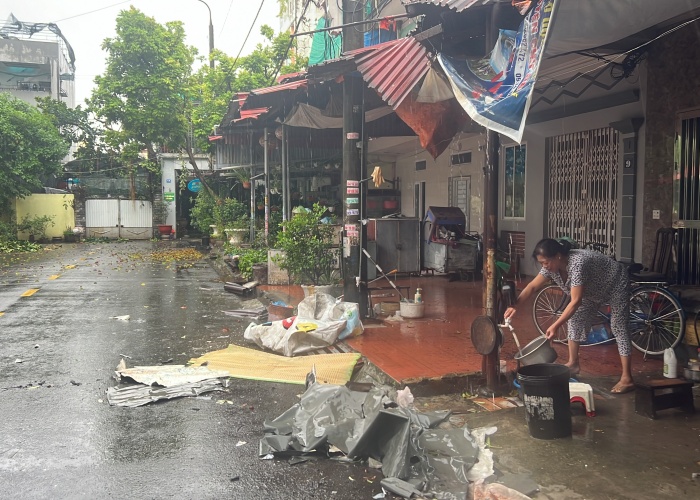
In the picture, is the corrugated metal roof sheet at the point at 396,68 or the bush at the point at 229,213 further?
the bush at the point at 229,213

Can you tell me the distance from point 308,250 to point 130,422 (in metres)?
4.72

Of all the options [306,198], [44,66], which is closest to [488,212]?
[306,198]

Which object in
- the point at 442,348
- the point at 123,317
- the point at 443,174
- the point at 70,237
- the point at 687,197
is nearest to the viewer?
the point at 442,348

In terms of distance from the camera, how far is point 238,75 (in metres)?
24.9

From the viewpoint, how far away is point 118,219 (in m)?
30.6

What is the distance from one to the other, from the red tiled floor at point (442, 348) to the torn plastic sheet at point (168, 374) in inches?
71.7

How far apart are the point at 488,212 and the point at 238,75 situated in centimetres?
2176

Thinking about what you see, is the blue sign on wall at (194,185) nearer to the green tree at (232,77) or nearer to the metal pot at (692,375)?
the green tree at (232,77)

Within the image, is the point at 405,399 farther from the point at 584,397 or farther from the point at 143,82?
the point at 143,82

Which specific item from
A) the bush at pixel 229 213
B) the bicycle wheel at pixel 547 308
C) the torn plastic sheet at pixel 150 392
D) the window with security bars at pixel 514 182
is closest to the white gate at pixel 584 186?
the window with security bars at pixel 514 182

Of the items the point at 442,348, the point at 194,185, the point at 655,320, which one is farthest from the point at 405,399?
the point at 194,185

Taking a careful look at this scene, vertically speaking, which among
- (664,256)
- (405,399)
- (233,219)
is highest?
(233,219)

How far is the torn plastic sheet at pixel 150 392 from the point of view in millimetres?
5379

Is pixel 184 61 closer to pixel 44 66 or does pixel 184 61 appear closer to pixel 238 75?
pixel 238 75
